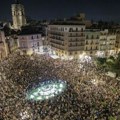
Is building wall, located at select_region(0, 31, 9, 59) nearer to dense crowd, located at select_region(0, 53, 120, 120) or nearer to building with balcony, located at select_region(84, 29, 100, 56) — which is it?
dense crowd, located at select_region(0, 53, 120, 120)

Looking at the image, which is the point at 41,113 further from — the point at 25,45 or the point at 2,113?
the point at 25,45

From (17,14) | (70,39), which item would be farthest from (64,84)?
(17,14)

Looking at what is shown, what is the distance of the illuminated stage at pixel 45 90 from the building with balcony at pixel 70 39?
67.2ft

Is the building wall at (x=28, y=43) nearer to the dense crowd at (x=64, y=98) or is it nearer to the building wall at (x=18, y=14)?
the dense crowd at (x=64, y=98)

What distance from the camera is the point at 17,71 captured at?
1077 inches

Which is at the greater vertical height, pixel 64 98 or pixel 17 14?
pixel 17 14

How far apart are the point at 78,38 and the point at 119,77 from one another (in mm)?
18726

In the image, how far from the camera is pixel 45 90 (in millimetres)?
23469

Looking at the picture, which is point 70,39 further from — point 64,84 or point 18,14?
point 18,14

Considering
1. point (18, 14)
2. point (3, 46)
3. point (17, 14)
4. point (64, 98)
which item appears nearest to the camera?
point (64, 98)

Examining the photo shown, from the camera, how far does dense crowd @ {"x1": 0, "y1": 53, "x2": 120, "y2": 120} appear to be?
54.6 feet

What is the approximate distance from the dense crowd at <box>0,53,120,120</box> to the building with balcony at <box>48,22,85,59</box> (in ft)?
54.2

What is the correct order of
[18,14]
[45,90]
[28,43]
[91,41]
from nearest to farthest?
[45,90] → [91,41] → [28,43] → [18,14]

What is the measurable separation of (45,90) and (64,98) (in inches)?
189
